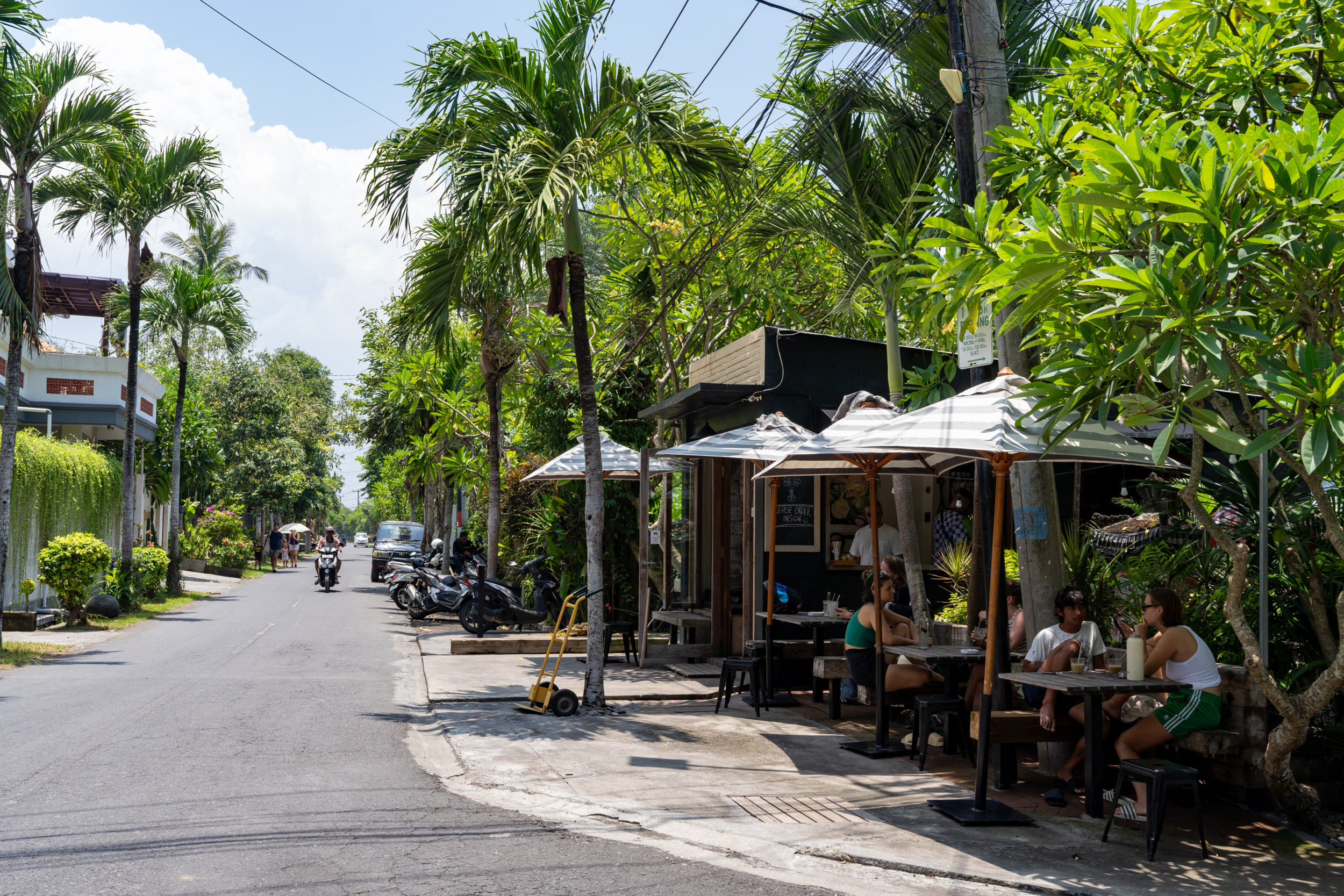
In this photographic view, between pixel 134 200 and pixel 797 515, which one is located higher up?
pixel 134 200

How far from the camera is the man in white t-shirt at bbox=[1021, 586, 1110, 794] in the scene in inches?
271

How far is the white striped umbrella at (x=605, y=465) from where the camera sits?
14.6 m

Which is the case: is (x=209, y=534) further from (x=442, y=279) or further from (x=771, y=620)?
(x=771, y=620)

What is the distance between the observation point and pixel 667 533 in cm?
1417

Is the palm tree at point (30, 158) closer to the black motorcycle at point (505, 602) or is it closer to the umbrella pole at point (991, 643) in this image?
the black motorcycle at point (505, 602)

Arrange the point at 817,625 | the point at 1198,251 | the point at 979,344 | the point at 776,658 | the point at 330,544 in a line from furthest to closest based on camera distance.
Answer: the point at 330,544 < the point at 776,658 < the point at 817,625 < the point at 979,344 < the point at 1198,251

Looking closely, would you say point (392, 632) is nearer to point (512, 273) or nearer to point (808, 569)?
point (808, 569)

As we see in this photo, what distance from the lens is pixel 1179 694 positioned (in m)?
6.39

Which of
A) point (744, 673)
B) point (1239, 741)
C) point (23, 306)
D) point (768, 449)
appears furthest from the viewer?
point (23, 306)

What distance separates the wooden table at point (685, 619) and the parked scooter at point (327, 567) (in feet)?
56.4

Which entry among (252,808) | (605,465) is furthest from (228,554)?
(252,808)

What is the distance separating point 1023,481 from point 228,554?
33.4 m

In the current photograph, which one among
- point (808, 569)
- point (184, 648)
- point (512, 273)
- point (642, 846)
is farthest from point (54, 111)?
point (642, 846)

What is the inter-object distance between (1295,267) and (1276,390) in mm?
677
